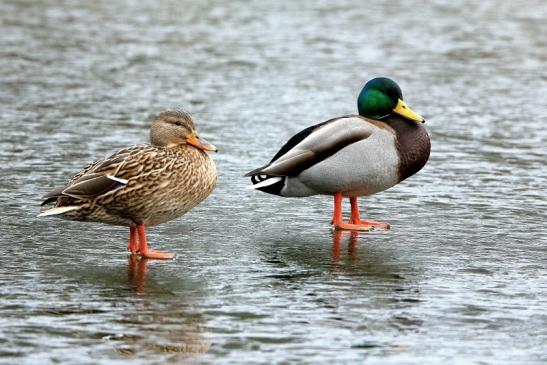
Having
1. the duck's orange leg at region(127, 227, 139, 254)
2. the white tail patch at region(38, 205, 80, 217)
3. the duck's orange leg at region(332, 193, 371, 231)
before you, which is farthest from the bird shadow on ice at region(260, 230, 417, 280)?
the white tail patch at region(38, 205, 80, 217)

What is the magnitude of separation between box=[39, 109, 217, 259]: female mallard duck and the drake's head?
4cm

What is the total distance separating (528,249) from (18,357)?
3.46m

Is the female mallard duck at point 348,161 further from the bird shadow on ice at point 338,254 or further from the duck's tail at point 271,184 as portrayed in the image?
the bird shadow on ice at point 338,254

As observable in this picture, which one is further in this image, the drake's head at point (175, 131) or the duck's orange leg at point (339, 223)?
the duck's orange leg at point (339, 223)

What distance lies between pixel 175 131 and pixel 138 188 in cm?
52

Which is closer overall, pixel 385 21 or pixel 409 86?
pixel 409 86

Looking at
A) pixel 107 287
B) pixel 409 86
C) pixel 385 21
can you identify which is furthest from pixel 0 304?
pixel 385 21

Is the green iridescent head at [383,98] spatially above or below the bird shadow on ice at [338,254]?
above

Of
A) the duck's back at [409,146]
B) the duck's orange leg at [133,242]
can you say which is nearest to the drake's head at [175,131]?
the duck's orange leg at [133,242]

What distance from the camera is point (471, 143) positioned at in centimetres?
1156

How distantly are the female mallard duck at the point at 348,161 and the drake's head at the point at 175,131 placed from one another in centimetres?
80

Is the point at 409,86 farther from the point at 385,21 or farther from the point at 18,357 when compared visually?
the point at 18,357

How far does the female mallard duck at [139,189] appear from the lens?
7.21 metres

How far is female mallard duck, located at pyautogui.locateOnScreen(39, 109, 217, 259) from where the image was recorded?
721 centimetres
